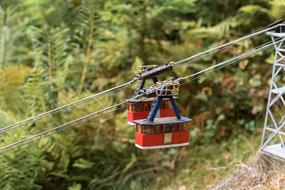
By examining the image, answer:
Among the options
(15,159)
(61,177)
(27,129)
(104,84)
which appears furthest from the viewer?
(104,84)

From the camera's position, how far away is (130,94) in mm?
4945

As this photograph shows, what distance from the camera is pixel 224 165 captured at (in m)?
4.12

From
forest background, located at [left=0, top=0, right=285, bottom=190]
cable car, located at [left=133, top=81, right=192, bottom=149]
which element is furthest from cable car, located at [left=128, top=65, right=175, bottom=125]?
forest background, located at [left=0, top=0, right=285, bottom=190]

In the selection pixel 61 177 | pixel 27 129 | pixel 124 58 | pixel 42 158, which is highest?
pixel 124 58

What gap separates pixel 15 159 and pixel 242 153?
2191 mm

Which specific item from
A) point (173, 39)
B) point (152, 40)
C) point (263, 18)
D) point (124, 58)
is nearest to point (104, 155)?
point (124, 58)

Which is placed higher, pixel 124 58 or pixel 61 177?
pixel 124 58

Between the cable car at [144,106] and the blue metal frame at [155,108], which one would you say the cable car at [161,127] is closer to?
the blue metal frame at [155,108]

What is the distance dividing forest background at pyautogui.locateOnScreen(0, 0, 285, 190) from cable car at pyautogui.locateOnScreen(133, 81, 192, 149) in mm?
1498

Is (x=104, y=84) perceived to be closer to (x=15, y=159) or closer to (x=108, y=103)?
(x=108, y=103)

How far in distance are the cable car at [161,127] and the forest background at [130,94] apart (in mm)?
1498

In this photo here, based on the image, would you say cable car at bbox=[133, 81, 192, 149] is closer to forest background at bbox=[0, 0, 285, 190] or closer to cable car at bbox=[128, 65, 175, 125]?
cable car at bbox=[128, 65, 175, 125]

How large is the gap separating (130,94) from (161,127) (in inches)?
95.4

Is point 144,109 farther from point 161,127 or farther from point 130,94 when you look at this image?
point 130,94
